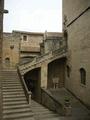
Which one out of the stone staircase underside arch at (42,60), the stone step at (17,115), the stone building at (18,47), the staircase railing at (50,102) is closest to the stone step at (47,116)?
the staircase railing at (50,102)

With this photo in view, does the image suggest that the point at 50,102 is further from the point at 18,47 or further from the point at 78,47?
the point at 18,47

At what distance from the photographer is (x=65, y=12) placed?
932 inches

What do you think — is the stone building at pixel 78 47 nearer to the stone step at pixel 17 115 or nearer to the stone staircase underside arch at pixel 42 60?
the stone staircase underside arch at pixel 42 60

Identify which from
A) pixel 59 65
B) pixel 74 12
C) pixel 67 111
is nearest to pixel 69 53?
pixel 59 65

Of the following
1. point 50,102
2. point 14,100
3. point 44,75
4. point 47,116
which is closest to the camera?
point 47,116

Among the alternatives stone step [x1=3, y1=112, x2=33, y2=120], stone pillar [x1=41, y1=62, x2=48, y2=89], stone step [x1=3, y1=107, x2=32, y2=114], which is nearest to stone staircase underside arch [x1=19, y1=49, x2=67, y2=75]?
stone pillar [x1=41, y1=62, x2=48, y2=89]

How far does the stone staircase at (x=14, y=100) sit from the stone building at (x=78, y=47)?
19.6ft

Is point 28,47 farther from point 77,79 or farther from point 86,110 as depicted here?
point 86,110

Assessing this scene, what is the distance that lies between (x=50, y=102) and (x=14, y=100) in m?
4.29

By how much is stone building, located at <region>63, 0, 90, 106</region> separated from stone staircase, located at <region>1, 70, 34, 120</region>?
19.6 ft

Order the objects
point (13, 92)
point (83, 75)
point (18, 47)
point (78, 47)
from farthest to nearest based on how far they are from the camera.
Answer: point (18, 47)
point (78, 47)
point (83, 75)
point (13, 92)

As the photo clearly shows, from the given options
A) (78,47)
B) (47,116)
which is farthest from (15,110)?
(78,47)

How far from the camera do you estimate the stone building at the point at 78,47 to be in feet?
57.3

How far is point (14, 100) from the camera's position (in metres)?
14.9
